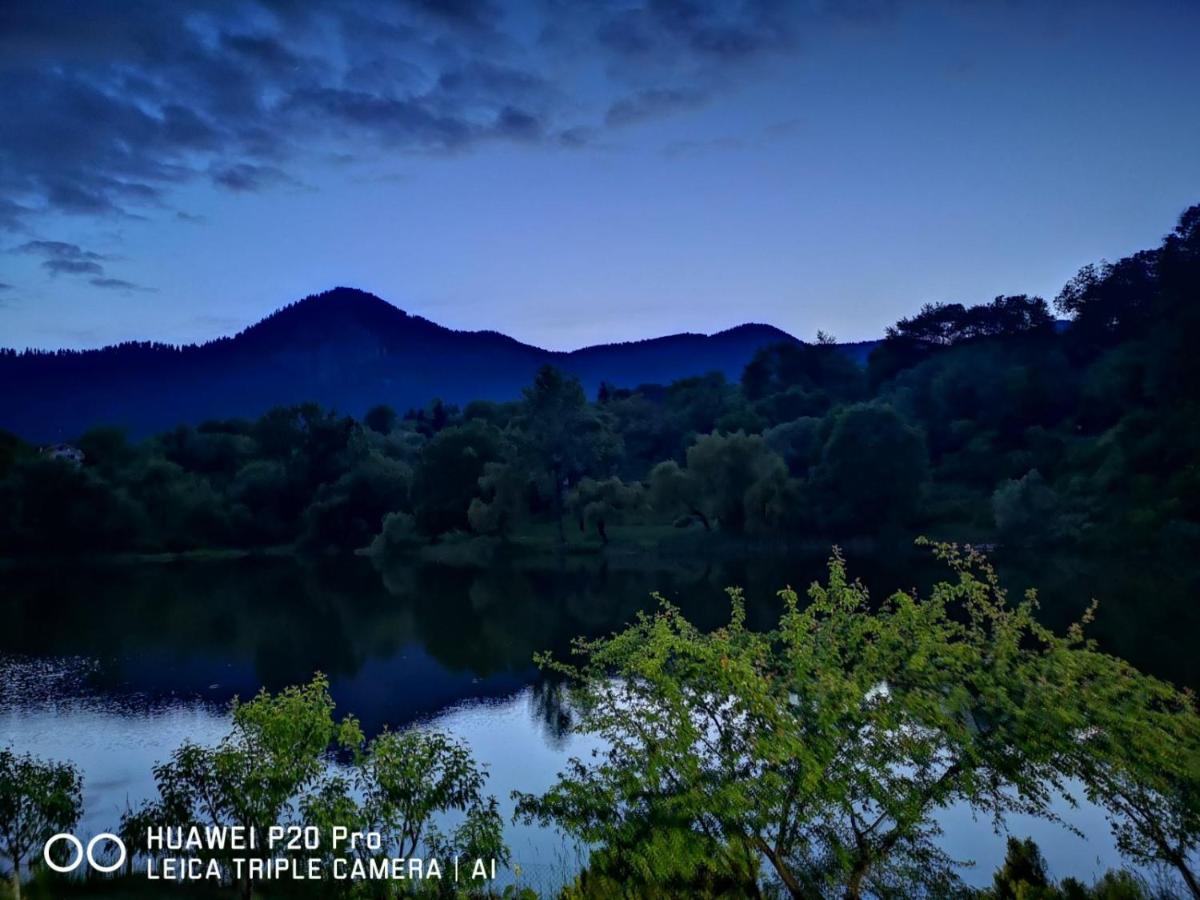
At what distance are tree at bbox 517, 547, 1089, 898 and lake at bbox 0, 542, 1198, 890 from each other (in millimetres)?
5392

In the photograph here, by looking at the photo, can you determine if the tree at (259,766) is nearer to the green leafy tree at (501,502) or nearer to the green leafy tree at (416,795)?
the green leafy tree at (416,795)

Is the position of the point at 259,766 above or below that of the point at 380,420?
below

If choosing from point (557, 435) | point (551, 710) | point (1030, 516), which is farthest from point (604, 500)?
point (551, 710)

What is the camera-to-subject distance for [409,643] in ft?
159

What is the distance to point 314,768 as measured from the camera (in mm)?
14758

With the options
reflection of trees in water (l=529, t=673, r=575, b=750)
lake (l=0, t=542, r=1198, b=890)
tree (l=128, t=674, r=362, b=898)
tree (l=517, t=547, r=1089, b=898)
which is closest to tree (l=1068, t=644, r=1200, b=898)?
tree (l=517, t=547, r=1089, b=898)

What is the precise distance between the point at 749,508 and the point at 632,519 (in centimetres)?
1557

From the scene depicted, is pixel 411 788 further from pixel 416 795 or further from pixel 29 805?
pixel 29 805

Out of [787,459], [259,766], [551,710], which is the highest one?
[259,766]

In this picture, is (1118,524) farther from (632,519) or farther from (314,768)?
(314,768)

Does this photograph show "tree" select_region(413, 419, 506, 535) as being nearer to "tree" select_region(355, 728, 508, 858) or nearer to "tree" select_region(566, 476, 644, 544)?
"tree" select_region(566, 476, 644, 544)

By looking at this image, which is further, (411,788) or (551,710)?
(551,710)

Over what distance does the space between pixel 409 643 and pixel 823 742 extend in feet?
126

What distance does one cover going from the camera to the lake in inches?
1069
